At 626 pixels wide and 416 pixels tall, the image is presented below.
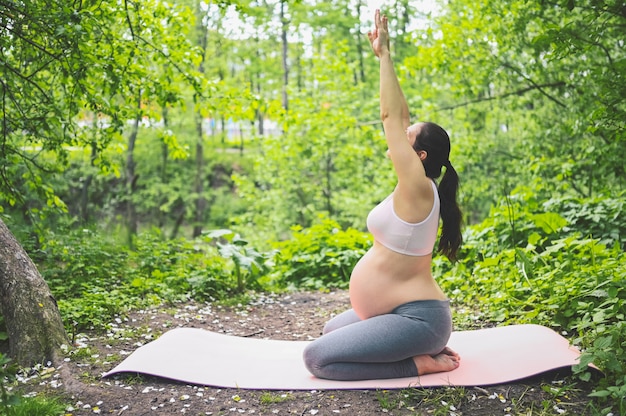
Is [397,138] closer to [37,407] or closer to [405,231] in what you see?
[405,231]

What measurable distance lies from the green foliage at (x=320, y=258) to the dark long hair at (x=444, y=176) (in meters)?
3.50

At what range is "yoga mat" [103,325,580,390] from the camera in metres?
3.09

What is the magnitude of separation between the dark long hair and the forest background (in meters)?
0.92

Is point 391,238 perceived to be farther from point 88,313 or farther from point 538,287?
point 88,313

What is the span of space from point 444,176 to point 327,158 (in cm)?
996

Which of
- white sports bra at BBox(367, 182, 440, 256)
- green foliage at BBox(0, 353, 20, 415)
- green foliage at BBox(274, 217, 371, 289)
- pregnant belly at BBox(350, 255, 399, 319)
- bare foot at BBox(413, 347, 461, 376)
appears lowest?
green foliage at BBox(274, 217, 371, 289)

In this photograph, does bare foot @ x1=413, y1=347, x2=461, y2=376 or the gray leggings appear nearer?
the gray leggings

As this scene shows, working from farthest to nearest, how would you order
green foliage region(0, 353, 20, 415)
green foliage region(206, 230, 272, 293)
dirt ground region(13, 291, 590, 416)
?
green foliage region(206, 230, 272, 293) < dirt ground region(13, 291, 590, 416) < green foliage region(0, 353, 20, 415)

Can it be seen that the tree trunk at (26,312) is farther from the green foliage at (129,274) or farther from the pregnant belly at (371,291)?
the pregnant belly at (371,291)

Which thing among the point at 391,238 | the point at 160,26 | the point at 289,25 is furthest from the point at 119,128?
the point at 289,25

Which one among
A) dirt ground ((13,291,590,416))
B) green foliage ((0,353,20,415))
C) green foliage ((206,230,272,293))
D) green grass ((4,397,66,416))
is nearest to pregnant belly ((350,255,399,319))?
dirt ground ((13,291,590,416))

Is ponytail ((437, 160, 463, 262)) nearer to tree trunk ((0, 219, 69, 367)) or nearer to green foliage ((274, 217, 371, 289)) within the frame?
tree trunk ((0, 219, 69, 367))

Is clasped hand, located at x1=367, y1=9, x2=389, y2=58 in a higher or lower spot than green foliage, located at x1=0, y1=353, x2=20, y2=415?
higher

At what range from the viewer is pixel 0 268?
137 inches
